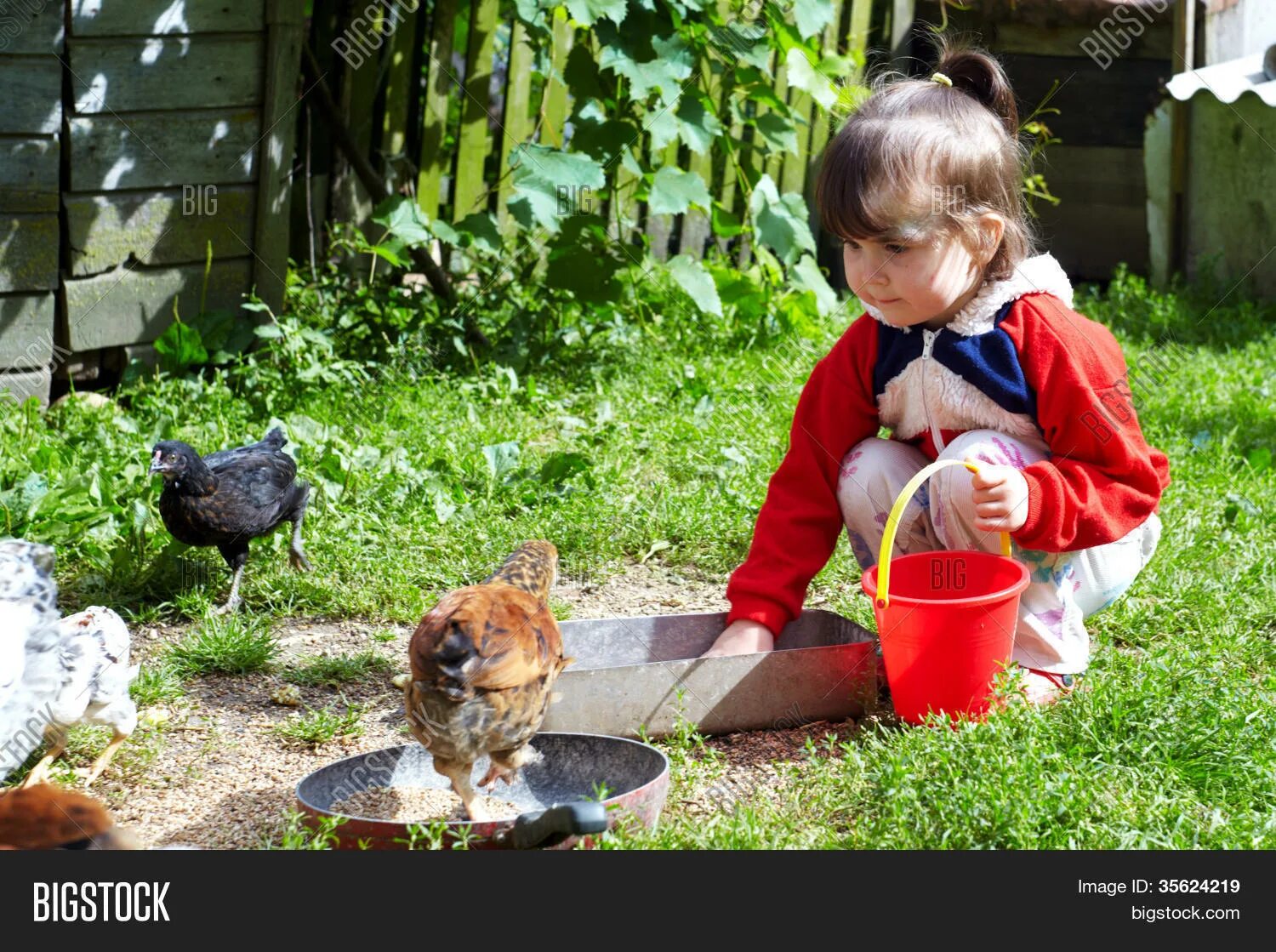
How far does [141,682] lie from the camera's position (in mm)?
3055

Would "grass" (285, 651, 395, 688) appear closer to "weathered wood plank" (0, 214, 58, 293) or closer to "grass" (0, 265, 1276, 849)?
"grass" (0, 265, 1276, 849)

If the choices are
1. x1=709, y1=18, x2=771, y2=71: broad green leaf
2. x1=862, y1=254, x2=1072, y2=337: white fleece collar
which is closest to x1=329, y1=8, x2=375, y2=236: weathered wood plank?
x1=709, y1=18, x2=771, y2=71: broad green leaf

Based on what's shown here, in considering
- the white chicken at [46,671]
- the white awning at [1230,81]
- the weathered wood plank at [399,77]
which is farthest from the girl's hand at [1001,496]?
the white awning at [1230,81]

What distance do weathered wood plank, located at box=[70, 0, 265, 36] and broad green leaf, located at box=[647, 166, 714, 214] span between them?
1.69 m

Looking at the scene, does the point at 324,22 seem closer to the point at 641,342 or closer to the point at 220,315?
the point at 220,315

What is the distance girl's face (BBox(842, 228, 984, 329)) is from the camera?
107 inches

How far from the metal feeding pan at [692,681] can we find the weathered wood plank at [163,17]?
3251 millimetres

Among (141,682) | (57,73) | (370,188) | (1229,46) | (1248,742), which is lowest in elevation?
(141,682)

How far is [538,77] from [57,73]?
2264 mm

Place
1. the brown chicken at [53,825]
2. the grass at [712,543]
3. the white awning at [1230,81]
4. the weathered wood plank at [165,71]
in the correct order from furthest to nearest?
1. the white awning at [1230,81]
2. the weathered wood plank at [165,71]
3. the grass at [712,543]
4. the brown chicken at [53,825]

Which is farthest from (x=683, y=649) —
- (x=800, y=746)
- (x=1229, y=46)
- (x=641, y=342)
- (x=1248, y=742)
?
(x=1229, y=46)

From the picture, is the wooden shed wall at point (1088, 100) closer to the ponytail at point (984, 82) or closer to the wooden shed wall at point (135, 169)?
the wooden shed wall at point (135, 169)

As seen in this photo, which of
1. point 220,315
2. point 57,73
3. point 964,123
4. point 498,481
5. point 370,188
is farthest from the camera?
point 370,188

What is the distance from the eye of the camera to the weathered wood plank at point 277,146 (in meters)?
5.26
